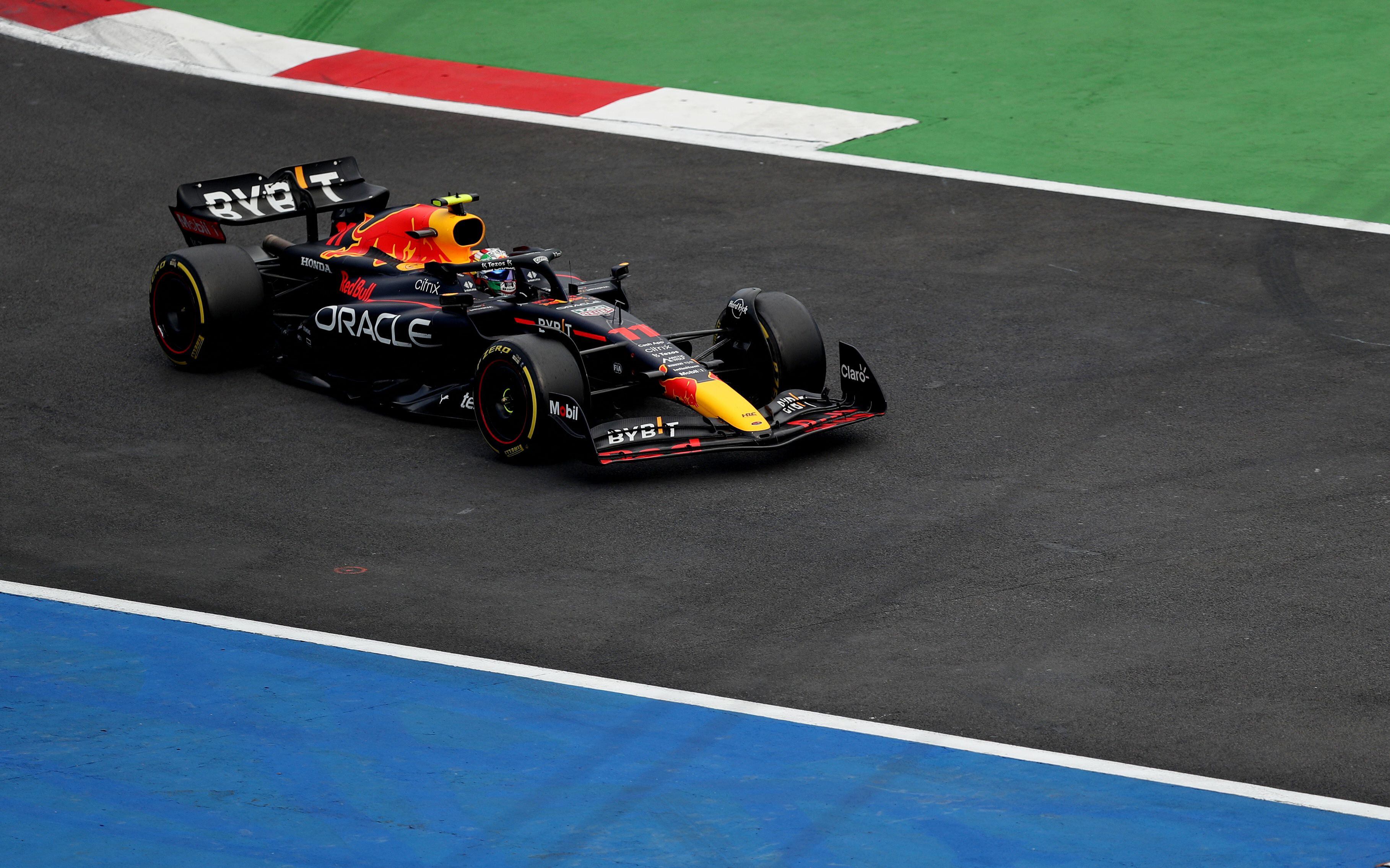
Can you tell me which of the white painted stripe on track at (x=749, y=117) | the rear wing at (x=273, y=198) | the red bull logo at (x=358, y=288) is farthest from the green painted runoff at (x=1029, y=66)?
the red bull logo at (x=358, y=288)

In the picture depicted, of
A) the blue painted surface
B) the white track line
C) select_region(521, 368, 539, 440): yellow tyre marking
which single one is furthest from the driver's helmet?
the white track line

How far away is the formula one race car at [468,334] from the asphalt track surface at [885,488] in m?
0.27

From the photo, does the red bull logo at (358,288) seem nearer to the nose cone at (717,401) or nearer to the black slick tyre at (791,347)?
the nose cone at (717,401)

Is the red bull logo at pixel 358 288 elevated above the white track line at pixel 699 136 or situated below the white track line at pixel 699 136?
below

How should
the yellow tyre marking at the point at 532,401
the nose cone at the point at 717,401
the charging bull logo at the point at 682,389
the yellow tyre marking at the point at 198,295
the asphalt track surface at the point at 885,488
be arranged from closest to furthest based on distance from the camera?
the asphalt track surface at the point at 885,488 → the yellow tyre marking at the point at 532,401 → the nose cone at the point at 717,401 → the charging bull logo at the point at 682,389 → the yellow tyre marking at the point at 198,295

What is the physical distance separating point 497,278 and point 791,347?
2.01 meters

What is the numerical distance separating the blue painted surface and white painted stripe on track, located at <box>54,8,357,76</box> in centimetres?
1245

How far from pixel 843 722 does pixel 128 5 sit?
1635 cm

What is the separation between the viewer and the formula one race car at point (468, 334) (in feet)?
36.1

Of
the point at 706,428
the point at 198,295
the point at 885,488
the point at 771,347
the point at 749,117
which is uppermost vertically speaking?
the point at 749,117

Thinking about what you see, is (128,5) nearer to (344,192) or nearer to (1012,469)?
(344,192)

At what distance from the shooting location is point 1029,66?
19375 millimetres

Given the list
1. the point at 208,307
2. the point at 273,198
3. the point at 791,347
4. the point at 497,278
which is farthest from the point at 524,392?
the point at 273,198

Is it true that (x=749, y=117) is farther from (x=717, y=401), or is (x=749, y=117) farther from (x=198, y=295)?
(x=717, y=401)
